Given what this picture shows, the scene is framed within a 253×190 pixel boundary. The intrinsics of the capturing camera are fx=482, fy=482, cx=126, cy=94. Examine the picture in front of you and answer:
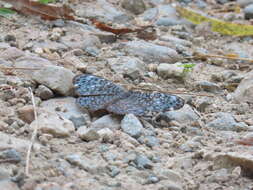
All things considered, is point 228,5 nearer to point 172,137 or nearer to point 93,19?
point 93,19

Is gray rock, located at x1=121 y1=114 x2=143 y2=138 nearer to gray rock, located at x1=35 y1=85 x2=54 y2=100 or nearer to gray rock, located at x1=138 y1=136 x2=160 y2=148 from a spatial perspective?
gray rock, located at x1=138 y1=136 x2=160 y2=148

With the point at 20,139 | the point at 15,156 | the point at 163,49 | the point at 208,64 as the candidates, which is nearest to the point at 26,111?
the point at 20,139

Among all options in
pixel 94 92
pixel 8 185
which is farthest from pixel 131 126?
pixel 8 185

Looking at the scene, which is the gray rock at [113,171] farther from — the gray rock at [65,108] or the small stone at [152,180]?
the gray rock at [65,108]

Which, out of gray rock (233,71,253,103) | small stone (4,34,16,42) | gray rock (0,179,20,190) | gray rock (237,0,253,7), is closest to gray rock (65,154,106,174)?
gray rock (0,179,20,190)

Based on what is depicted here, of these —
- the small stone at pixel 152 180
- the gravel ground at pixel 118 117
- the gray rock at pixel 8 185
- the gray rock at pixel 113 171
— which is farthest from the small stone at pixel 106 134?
the gray rock at pixel 8 185

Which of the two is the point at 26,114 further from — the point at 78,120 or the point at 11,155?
the point at 11,155
